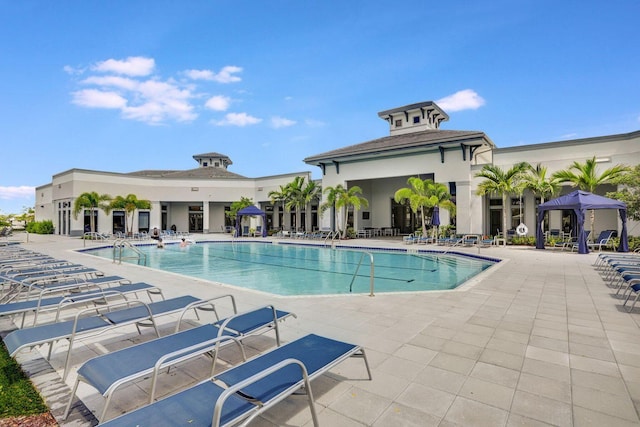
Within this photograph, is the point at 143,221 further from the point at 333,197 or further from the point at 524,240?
the point at 524,240

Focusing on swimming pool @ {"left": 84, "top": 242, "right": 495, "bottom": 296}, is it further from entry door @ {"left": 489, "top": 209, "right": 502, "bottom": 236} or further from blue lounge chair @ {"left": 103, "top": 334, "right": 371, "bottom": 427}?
entry door @ {"left": 489, "top": 209, "right": 502, "bottom": 236}

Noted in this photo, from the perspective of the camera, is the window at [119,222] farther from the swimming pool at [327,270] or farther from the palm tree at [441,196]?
the palm tree at [441,196]

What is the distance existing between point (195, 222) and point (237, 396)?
3613 cm

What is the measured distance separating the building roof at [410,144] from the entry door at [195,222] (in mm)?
15889

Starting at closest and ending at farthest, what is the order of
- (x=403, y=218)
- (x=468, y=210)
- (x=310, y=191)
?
(x=468, y=210) → (x=310, y=191) → (x=403, y=218)

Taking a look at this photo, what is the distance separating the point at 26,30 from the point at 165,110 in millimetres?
23280

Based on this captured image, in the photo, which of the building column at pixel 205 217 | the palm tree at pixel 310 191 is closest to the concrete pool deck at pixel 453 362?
the palm tree at pixel 310 191

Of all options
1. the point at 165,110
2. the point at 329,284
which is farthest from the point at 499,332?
the point at 165,110

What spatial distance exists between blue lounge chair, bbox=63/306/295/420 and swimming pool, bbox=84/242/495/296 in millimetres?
4649

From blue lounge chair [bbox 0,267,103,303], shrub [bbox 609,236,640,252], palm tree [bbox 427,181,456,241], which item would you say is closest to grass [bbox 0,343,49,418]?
blue lounge chair [bbox 0,267,103,303]

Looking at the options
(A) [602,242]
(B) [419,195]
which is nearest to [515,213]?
(A) [602,242]

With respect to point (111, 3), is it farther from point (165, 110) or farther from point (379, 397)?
point (165, 110)

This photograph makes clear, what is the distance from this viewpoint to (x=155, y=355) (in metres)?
3.01

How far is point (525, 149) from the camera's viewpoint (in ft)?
65.6
